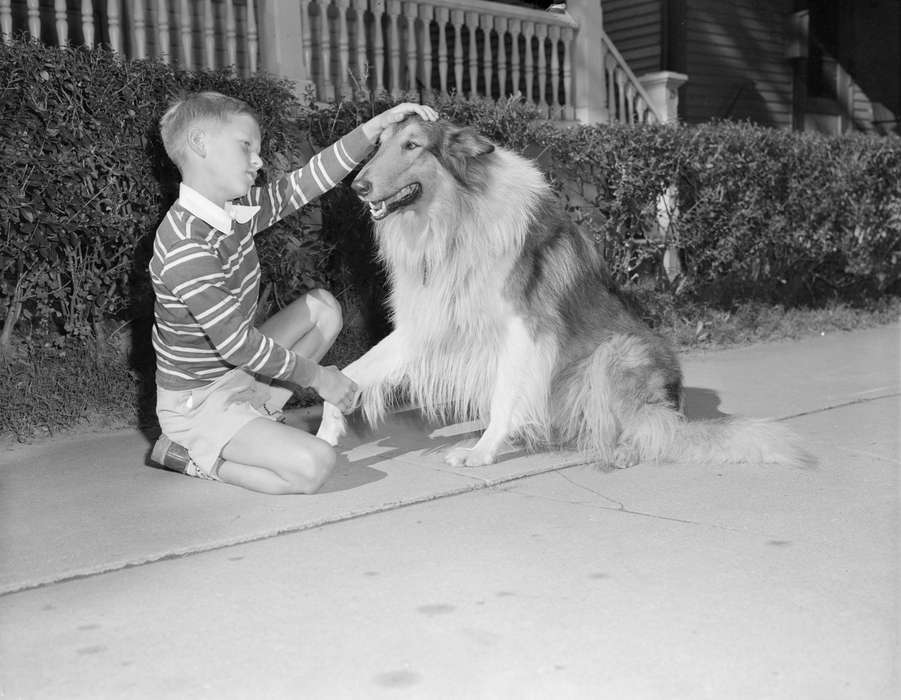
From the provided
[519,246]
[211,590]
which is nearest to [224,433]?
[211,590]

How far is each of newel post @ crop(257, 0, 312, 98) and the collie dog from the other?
3733 millimetres

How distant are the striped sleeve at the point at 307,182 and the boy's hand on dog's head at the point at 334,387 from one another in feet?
2.95

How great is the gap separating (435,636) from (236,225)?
214cm

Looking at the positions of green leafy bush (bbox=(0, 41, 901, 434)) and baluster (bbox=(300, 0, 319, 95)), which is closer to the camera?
green leafy bush (bbox=(0, 41, 901, 434))

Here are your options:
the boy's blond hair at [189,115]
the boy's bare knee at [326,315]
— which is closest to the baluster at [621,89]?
the boy's bare knee at [326,315]

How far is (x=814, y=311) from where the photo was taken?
9242mm

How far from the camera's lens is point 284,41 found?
307 inches

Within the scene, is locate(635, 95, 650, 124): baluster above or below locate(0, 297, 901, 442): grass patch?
above

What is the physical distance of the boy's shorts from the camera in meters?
3.95

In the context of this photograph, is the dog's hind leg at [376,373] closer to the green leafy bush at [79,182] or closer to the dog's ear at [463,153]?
the dog's ear at [463,153]

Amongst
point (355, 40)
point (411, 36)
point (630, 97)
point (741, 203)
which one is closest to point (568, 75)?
point (630, 97)

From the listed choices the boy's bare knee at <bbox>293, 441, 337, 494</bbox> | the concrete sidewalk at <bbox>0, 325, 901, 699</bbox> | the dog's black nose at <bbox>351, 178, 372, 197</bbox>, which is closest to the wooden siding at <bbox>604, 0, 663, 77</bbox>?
the concrete sidewalk at <bbox>0, 325, 901, 699</bbox>

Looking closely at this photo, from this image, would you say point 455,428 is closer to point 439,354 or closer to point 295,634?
point 439,354

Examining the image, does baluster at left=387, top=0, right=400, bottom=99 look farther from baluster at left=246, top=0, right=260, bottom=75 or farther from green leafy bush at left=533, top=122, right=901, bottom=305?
green leafy bush at left=533, top=122, right=901, bottom=305
